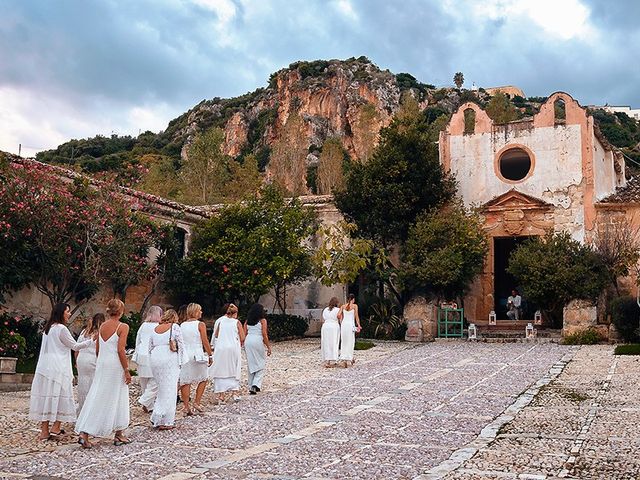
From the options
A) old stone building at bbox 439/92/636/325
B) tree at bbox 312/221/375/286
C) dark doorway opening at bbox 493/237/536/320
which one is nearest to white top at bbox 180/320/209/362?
tree at bbox 312/221/375/286

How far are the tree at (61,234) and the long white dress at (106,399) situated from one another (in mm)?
8287

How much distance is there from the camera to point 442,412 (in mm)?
9906

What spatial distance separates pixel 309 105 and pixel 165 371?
76065 millimetres

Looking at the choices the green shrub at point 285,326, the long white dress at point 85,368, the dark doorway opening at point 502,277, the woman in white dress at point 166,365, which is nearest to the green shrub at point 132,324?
the green shrub at point 285,326

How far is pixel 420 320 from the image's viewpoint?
2286 cm

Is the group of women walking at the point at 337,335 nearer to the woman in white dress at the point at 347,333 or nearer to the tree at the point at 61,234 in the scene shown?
the woman in white dress at the point at 347,333

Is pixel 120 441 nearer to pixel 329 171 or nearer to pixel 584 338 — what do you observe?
pixel 584 338

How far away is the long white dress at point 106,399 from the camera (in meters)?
7.79

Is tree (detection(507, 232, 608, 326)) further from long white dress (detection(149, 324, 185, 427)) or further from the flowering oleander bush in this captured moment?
long white dress (detection(149, 324, 185, 427))

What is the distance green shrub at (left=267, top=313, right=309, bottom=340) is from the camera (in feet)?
73.8

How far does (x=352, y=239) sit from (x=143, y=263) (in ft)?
24.8

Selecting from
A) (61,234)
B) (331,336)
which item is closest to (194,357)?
(331,336)

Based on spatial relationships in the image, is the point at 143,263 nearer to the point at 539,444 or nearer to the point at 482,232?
the point at 482,232

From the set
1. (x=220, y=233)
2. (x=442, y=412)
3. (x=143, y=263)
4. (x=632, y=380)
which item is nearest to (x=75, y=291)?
(x=143, y=263)
